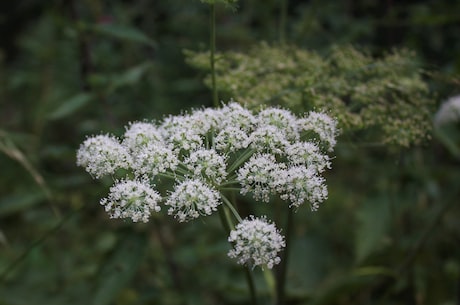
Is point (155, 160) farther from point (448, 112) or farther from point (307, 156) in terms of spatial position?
point (448, 112)

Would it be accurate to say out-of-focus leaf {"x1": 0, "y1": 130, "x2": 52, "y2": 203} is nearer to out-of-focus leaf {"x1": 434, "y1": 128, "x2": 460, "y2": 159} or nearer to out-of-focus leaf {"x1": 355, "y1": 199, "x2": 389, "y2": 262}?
out-of-focus leaf {"x1": 355, "y1": 199, "x2": 389, "y2": 262}

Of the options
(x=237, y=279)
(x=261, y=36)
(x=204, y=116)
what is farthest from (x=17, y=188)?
(x=204, y=116)

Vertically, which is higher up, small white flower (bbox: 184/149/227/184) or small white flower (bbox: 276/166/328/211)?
small white flower (bbox: 184/149/227/184)

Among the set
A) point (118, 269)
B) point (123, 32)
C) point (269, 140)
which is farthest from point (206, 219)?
point (269, 140)

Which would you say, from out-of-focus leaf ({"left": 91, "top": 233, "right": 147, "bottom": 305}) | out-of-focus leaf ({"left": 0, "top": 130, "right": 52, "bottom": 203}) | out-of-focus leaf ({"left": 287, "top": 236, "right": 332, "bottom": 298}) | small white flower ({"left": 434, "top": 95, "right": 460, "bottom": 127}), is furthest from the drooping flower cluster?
out-of-focus leaf ({"left": 287, "top": 236, "right": 332, "bottom": 298})

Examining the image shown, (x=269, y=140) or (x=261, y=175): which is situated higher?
(x=269, y=140)

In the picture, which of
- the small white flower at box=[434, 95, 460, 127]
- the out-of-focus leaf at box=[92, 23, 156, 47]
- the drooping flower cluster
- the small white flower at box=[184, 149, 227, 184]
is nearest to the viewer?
the drooping flower cluster

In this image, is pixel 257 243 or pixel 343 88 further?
pixel 343 88
